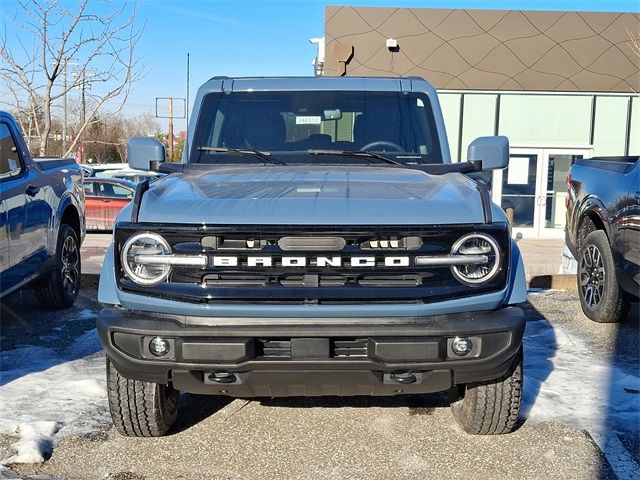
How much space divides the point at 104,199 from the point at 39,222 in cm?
1245

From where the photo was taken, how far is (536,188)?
59.3ft

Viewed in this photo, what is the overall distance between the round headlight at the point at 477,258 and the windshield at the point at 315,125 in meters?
1.28

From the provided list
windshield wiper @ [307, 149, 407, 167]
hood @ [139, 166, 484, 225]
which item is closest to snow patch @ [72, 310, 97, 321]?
hood @ [139, 166, 484, 225]

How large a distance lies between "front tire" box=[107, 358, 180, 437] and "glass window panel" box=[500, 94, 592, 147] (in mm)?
15463

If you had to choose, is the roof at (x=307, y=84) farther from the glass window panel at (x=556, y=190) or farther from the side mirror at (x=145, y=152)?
the glass window panel at (x=556, y=190)

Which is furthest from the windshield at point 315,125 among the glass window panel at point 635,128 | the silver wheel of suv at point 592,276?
the glass window panel at point 635,128

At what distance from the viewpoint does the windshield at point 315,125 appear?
4441 millimetres

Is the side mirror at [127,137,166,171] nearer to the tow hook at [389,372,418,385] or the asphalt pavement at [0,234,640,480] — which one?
the asphalt pavement at [0,234,640,480]

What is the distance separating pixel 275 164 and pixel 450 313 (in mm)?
1567

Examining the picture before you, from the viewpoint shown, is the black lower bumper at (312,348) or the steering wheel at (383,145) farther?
the steering wheel at (383,145)

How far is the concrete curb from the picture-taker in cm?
843

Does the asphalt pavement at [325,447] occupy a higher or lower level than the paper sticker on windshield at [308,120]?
lower

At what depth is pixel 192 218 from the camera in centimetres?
316

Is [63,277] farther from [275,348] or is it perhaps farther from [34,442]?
[275,348]
